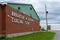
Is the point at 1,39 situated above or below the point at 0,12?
below

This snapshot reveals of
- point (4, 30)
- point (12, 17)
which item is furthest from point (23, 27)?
point (4, 30)

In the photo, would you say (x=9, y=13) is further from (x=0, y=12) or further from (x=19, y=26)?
(x=19, y=26)

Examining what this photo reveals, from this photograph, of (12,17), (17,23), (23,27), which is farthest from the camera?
(23,27)

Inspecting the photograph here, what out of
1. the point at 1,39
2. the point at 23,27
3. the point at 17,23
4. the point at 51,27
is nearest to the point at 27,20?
the point at 23,27

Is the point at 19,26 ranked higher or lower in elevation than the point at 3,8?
lower

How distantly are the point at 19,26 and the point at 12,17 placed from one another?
3.78 meters

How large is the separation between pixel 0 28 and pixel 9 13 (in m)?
2.74

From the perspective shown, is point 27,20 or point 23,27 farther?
point 27,20

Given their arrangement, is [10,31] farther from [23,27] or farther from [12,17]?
[23,27]

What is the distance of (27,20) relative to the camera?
4428 centimetres

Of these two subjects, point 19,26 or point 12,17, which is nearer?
point 12,17

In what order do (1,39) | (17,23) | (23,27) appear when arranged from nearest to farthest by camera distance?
(1,39)
(17,23)
(23,27)

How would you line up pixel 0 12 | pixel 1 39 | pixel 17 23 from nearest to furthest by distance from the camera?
1. pixel 1 39
2. pixel 0 12
3. pixel 17 23

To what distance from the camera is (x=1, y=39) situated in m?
29.9
